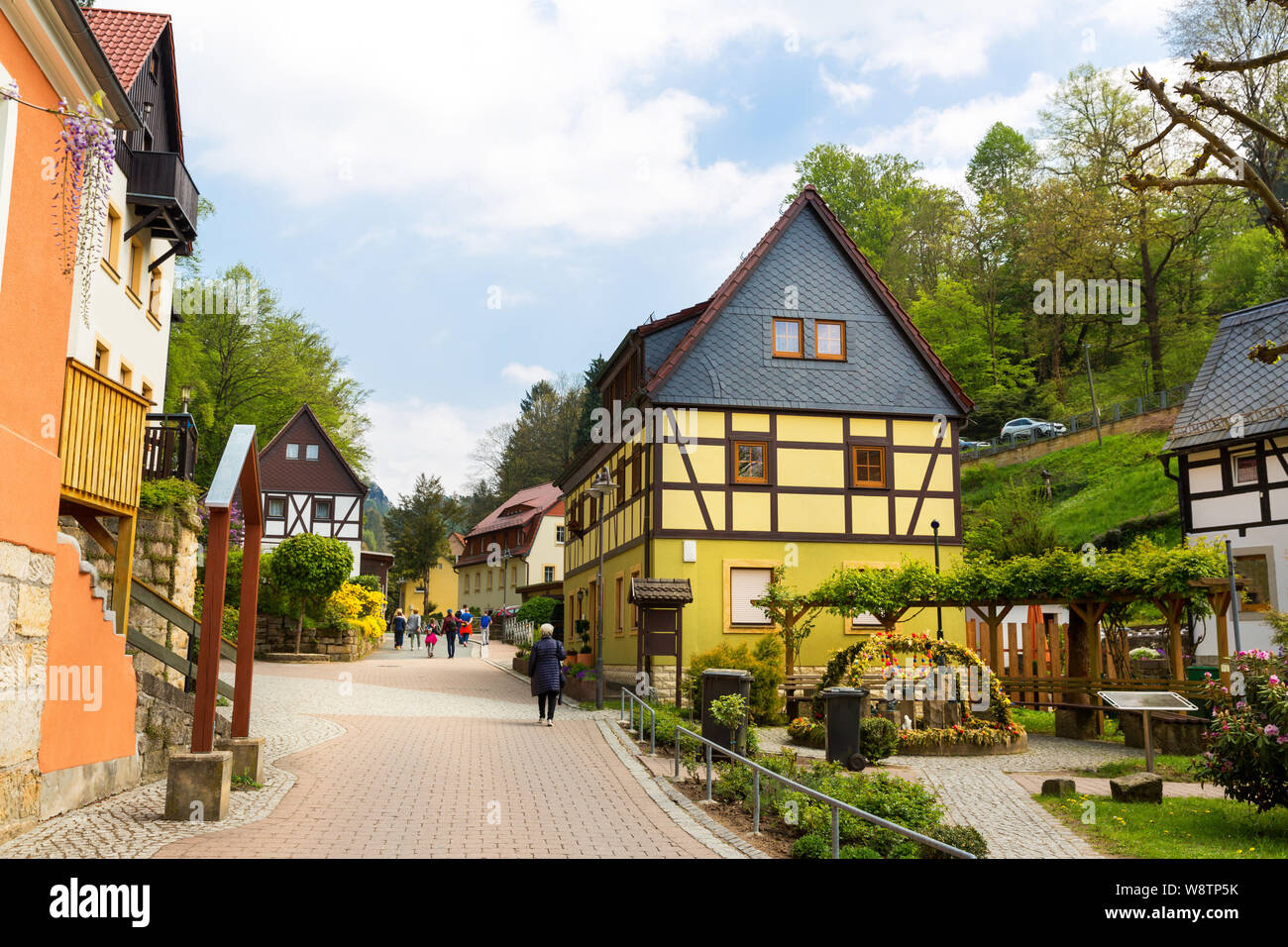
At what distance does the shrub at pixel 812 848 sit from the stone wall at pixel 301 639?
27.1m

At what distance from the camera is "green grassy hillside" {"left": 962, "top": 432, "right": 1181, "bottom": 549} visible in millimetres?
33281

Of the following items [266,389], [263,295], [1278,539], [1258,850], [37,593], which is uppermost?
[263,295]

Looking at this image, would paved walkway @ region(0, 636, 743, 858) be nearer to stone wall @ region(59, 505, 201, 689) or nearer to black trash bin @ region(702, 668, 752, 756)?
black trash bin @ region(702, 668, 752, 756)

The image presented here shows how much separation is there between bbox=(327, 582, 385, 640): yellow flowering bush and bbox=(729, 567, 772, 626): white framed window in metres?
15.2

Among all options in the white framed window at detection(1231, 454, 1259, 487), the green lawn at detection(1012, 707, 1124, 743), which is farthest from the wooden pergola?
the white framed window at detection(1231, 454, 1259, 487)

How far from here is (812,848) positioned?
26.3 feet

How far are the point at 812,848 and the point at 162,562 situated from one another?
37.4 ft

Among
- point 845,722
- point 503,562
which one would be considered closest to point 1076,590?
point 845,722

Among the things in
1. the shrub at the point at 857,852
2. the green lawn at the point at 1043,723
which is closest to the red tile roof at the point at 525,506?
the green lawn at the point at 1043,723

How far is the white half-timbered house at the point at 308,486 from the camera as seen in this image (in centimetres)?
4778

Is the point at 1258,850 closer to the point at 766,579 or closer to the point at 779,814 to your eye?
the point at 779,814

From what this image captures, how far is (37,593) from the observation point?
27.7ft

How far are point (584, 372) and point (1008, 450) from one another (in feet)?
A: 105
